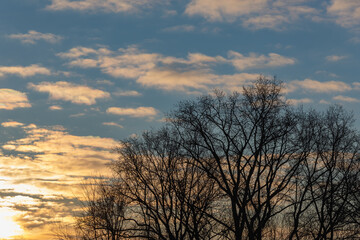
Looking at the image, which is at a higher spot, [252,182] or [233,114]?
[233,114]

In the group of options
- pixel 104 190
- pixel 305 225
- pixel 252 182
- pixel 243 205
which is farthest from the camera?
pixel 104 190

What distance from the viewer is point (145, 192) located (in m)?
37.4

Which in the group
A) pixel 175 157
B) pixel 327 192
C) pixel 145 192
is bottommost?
pixel 327 192

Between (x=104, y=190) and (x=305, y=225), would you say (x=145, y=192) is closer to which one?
(x=104, y=190)

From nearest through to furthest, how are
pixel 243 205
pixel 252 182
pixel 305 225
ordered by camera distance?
pixel 243 205 → pixel 252 182 → pixel 305 225

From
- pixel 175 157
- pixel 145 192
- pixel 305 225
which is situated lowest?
pixel 305 225

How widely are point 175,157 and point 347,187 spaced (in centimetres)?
1463

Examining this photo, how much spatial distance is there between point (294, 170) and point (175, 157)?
11.1 m

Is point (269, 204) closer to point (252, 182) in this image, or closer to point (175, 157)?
point (252, 182)

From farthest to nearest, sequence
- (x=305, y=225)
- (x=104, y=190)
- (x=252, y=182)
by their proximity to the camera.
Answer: (x=104, y=190) → (x=305, y=225) → (x=252, y=182)

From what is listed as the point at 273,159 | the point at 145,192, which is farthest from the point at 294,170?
the point at 145,192

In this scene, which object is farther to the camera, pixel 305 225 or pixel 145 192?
pixel 145 192

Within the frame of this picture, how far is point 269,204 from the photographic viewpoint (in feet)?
101

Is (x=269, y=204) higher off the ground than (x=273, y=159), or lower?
lower
